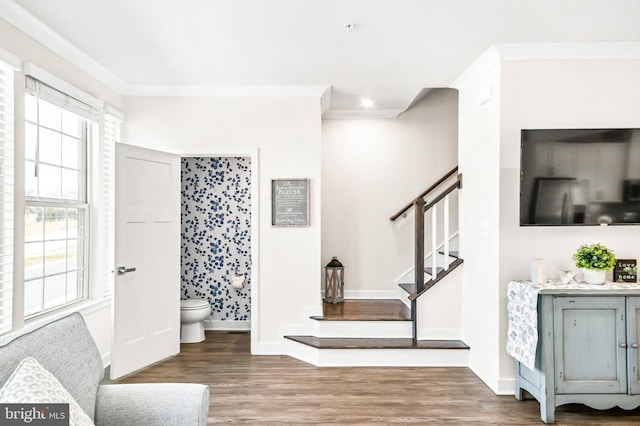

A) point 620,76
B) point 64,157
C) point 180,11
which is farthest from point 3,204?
point 620,76

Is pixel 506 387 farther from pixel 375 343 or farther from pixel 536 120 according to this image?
pixel 536 120

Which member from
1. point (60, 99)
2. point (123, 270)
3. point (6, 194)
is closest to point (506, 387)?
point (123, 270)

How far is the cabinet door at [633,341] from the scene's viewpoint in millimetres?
2908

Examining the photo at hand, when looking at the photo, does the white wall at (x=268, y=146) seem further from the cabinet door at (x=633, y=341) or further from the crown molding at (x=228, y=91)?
the cabinet door at (x=633, y=341)

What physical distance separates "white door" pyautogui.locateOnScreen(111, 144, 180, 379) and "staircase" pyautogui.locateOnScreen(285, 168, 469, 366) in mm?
1260

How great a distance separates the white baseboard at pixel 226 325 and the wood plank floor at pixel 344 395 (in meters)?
0.91

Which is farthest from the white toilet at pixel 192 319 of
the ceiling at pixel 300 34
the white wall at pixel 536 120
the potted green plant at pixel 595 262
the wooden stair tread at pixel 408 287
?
the potted green plant at pixel 595 262

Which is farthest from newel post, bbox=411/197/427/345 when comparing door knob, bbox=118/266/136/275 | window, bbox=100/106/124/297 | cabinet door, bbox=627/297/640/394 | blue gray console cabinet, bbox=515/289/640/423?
window, bbox=100/106/124/297

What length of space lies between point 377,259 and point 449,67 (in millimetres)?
2596

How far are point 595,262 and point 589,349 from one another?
1.99 ft

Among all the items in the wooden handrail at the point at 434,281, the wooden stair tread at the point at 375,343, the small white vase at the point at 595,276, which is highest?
the small white vase at the point at 595,276

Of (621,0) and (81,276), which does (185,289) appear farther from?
(621,0)

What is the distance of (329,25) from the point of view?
2.97 metres

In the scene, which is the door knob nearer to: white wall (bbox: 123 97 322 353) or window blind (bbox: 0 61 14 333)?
window blind (bbox: 0 61 14 333)
